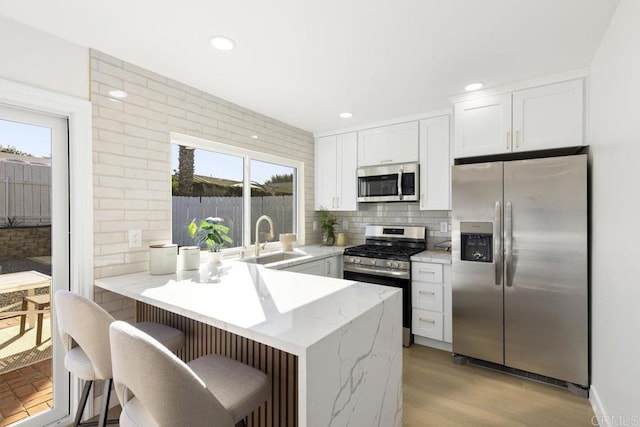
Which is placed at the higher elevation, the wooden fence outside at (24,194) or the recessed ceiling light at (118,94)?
the recessed ceiling light at (118,94)

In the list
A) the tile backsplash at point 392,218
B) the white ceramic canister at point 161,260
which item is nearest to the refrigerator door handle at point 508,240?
the tile backsplash at point 392,218

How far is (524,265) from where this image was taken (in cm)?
243

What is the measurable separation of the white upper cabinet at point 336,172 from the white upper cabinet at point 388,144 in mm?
120

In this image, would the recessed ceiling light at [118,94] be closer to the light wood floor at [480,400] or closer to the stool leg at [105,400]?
the stool leg at [105,400]

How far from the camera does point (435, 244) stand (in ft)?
11.6

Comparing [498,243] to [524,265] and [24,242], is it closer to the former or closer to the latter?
[524,265]

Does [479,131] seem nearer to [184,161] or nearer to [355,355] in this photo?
[355,355]

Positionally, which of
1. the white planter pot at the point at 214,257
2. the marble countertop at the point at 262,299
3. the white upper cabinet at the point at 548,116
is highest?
the white upper cabinet at the point at 548,116

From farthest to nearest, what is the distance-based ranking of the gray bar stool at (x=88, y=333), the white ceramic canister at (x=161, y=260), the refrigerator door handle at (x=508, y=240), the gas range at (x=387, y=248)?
the gas range at (x=387, y=248) < the refrigerator door handle at (x=508, y=240) < the white ceramic canister at (x=161, y=260) < the gray bar stool at (x=88, y=333)

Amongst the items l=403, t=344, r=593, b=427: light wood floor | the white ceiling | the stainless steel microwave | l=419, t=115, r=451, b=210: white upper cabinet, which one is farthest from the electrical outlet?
l=419, t=115, r=451, b=210: white upper cabinet

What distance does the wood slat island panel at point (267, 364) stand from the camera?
139 centimetres

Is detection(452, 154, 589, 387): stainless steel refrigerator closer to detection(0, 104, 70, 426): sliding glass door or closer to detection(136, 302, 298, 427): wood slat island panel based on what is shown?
detection(136, 302, 298, 427): wood slat island panel

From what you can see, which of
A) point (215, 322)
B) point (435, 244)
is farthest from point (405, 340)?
point (215, 322)

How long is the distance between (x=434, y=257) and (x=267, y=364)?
2.08 m
